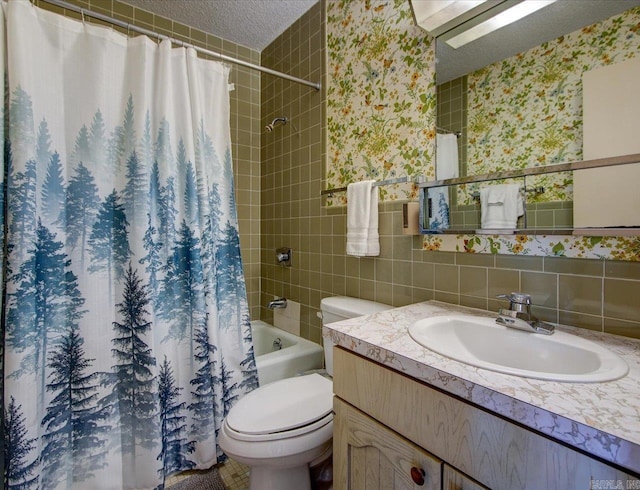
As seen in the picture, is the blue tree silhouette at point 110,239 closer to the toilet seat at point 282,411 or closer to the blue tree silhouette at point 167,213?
the blue tree silhouette at point 167,213

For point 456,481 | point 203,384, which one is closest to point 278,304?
point 203,384

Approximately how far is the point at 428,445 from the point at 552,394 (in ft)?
0.90

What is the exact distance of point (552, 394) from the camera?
56cm

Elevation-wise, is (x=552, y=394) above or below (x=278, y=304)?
above

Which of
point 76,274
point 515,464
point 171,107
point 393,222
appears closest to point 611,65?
point 393,222

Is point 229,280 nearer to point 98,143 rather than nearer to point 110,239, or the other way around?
point 110,239

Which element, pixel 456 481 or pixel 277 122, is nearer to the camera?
pixel 456 481

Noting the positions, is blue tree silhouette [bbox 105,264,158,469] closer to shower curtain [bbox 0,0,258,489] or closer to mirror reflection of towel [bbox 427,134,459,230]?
shower curtain [bbox 0,0,258,489]

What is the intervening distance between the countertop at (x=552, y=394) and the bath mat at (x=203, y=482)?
1.11 m

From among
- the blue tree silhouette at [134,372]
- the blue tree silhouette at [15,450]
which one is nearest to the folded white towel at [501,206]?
the blue tree silhouette at [134,372]

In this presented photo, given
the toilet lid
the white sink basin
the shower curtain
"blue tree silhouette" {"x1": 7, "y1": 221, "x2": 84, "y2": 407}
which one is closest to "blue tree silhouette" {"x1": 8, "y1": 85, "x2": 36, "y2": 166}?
the shower curtain

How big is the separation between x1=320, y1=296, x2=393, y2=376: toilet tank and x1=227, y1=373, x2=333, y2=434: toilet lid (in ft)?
0.37

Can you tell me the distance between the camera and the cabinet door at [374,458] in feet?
2.29

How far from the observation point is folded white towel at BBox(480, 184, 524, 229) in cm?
104
